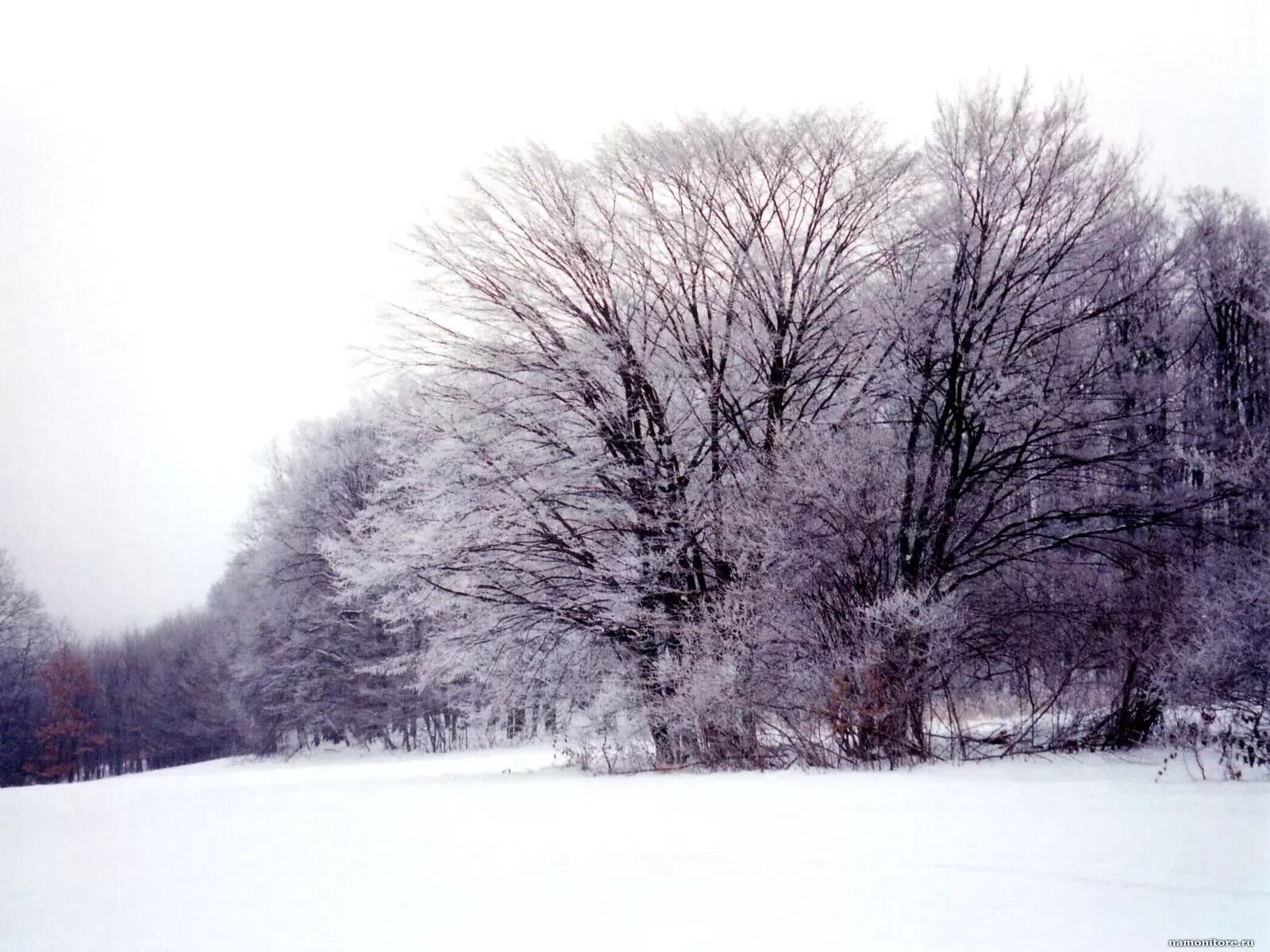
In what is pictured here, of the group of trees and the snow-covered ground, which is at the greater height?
the group of trees

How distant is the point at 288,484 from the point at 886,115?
28.8 metres

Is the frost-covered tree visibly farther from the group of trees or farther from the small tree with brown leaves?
the group of trees

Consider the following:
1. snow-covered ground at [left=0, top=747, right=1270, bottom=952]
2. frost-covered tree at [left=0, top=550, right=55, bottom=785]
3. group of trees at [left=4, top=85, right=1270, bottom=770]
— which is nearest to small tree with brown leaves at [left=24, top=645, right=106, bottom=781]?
frost-covered tree at [left=0, top=550, right=55, bottom=785]

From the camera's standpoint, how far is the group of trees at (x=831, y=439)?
36.2 feet

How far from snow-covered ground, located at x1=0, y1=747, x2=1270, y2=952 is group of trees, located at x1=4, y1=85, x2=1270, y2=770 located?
2.56 m

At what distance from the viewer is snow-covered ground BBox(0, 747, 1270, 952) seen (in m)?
4.00

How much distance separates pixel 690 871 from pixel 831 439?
7735 millimetres

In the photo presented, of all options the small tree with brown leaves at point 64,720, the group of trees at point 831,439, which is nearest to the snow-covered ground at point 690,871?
the group of trees at point 831,439

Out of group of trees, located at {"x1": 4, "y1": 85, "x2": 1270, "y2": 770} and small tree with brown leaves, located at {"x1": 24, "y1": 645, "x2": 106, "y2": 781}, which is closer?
group of trees, located at {"x1": 4, "y1": 85, "x2": 1270, "y2": 770}

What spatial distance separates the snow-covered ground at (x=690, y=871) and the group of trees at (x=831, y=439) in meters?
2.56

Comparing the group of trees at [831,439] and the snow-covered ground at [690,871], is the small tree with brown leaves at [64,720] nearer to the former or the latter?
the group of trees at [831,439]

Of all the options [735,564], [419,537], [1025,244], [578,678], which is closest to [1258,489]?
[1025,244]

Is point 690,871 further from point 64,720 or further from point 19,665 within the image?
point 64,720

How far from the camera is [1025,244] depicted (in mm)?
12680
